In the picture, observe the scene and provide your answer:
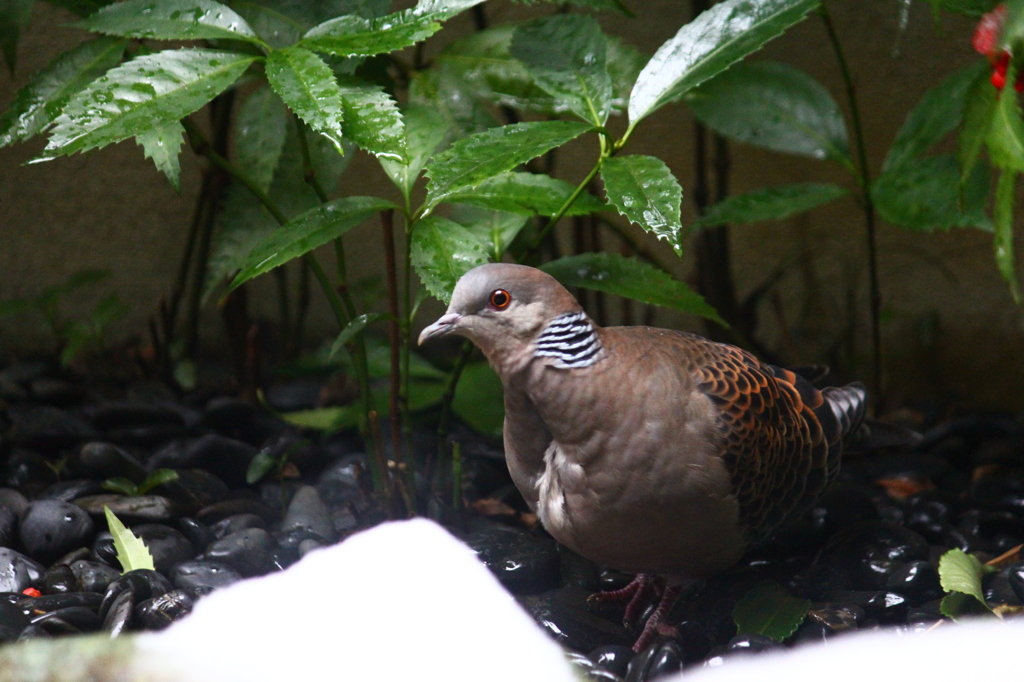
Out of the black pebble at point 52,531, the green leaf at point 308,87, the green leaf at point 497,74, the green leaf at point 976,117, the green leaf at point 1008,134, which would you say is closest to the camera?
the green leaf at point 1008,134

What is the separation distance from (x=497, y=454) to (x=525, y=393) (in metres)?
0.85

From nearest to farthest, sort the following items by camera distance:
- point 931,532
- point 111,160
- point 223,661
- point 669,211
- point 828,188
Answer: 1. point 223,661
2. point 669,211
3. point 931,532
4. point 828,188
5. point 111,160

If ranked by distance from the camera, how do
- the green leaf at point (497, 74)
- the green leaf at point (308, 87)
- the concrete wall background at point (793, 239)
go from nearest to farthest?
1. the green leaf at point (308, 87)
2. the green leaf at point (497, 74)
3. the concrete wall background at point (793, 239)

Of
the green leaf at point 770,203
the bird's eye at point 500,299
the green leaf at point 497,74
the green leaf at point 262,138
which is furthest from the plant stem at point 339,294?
the green leaf at point 770,203

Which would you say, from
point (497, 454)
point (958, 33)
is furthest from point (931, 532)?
point (958, 33)

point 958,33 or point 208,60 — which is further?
point 958,33

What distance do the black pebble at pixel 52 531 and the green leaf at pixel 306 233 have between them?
27.5 inches

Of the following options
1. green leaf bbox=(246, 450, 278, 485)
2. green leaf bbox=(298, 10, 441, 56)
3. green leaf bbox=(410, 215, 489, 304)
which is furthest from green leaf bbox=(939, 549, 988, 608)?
green leaf bbox=(246, 450, 278, 485)

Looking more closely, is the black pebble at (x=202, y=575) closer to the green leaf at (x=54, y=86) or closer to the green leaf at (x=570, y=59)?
the green leaf at (x=54, y=86)

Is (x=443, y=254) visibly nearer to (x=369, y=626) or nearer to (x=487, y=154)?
(x=487, y=154)

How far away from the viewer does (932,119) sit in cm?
237

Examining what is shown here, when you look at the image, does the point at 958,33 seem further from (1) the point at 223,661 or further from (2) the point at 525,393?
(1) the point at 223,661

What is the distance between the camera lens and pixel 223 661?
139 centimetres

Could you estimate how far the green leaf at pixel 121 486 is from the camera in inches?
84.6
